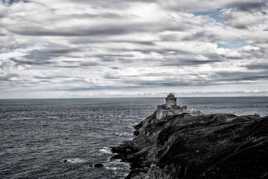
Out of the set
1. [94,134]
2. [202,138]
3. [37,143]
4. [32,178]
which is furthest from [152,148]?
[94,134]

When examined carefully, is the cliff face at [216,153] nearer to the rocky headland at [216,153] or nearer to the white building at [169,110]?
the rocky headland at [216,153]

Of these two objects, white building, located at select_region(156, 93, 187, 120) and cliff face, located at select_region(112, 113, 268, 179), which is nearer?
cliff face, located at select_region(112, 113, 268, 179)

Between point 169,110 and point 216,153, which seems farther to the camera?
point 169,110

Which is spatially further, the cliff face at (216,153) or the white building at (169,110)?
the white building at (169,110)

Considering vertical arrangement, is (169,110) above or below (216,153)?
above

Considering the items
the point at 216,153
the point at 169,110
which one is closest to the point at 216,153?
the point at 216,153

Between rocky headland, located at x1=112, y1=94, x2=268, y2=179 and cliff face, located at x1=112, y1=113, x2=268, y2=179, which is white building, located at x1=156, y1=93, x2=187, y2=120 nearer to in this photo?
cliff face, located at x1=112, y1=113, x2=268, y2=179

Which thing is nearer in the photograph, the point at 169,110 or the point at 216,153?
the point at 216,153

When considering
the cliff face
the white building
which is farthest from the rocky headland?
the white building

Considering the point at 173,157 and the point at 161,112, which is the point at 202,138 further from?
the point at 161,112

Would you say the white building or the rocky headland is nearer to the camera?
the rocky headland

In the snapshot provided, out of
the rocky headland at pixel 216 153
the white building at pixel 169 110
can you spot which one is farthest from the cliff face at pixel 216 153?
the white building at pixel 169 110

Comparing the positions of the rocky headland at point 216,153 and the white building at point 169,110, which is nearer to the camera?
the rocky headland at point 216,153

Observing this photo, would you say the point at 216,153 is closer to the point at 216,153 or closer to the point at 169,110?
the point at 216,153
